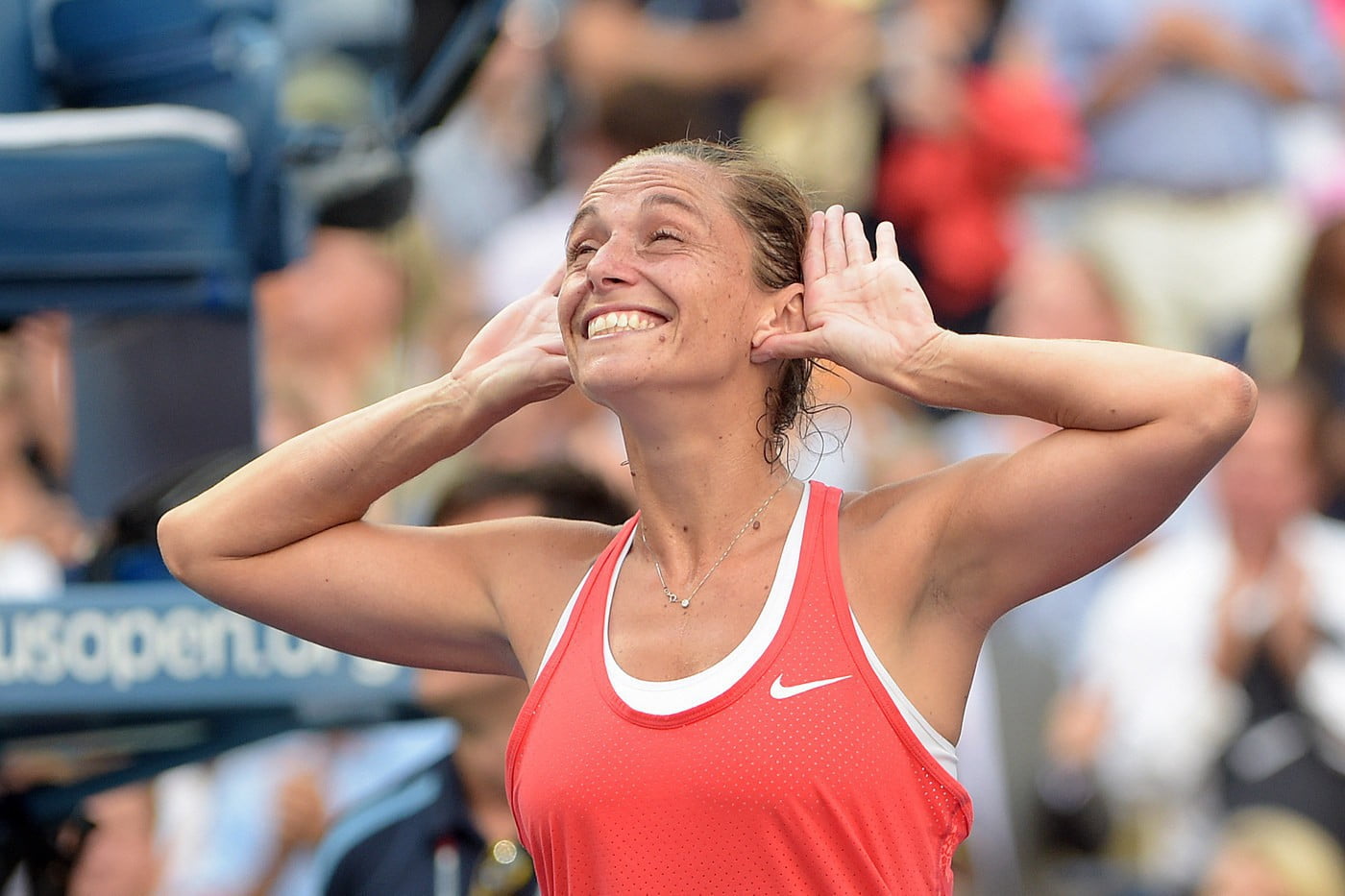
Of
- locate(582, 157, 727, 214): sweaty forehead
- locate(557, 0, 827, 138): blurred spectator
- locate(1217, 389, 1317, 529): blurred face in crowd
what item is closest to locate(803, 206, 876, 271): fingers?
locate(582, 157, 727, 214): sweaty forehead

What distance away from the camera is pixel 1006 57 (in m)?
6.07

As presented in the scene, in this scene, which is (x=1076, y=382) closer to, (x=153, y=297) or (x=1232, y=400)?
(x=1232, y=400)

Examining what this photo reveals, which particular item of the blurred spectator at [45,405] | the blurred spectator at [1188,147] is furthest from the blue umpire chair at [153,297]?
the blurred spectator at [1188,147]

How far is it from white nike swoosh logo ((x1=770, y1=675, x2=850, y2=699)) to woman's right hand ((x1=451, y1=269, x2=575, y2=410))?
495 millimetres

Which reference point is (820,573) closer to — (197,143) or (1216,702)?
(197,143)

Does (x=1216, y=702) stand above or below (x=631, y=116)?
below

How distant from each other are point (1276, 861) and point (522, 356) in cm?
281

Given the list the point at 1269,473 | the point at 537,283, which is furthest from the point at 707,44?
the point at 1269,473

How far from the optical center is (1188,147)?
5.94 meters

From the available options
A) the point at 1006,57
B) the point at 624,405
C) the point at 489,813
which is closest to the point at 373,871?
the point at 489,813

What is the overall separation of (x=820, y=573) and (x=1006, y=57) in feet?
14.2

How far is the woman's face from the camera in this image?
210cm

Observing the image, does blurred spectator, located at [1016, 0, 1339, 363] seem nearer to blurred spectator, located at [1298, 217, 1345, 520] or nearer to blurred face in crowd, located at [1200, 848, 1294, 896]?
blurred spectator, located at [1298, 217, 1345, 520]

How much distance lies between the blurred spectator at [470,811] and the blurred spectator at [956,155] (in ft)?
8.33
